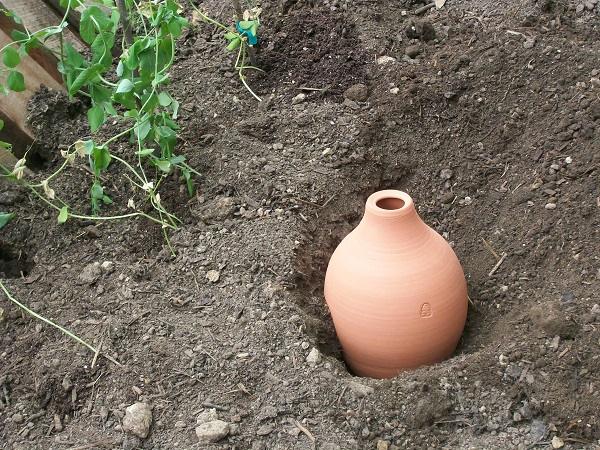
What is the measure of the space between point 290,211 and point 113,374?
37.6 inches

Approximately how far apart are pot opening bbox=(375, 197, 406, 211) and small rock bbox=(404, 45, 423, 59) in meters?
1.41

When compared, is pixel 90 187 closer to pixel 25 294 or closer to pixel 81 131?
pixel 81 131

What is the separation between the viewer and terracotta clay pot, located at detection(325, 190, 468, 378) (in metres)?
2.54

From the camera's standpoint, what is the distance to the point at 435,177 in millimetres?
3398

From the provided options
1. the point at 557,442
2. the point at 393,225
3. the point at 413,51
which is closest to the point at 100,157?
the point at 393,225

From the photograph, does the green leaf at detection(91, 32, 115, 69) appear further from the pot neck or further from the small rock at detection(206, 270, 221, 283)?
the pot neck

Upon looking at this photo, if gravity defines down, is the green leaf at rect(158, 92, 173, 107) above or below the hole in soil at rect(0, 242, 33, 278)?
above

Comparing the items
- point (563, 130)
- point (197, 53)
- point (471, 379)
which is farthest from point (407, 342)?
point (197, 53)

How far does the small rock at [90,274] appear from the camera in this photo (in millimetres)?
2975

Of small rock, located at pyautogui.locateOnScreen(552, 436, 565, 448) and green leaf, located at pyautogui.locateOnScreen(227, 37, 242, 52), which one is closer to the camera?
small rock, located at pyautogui.locateOnScreen(552, 436, 565, 448)

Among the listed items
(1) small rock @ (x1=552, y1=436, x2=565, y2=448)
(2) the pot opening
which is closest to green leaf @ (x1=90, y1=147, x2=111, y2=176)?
(2) the pot opening

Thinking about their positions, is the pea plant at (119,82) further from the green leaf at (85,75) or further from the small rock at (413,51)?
the small rock at (413,51)

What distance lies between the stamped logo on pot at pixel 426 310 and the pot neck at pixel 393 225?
20 centimetres

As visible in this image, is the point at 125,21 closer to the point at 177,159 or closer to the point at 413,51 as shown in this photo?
the point at 177,159
